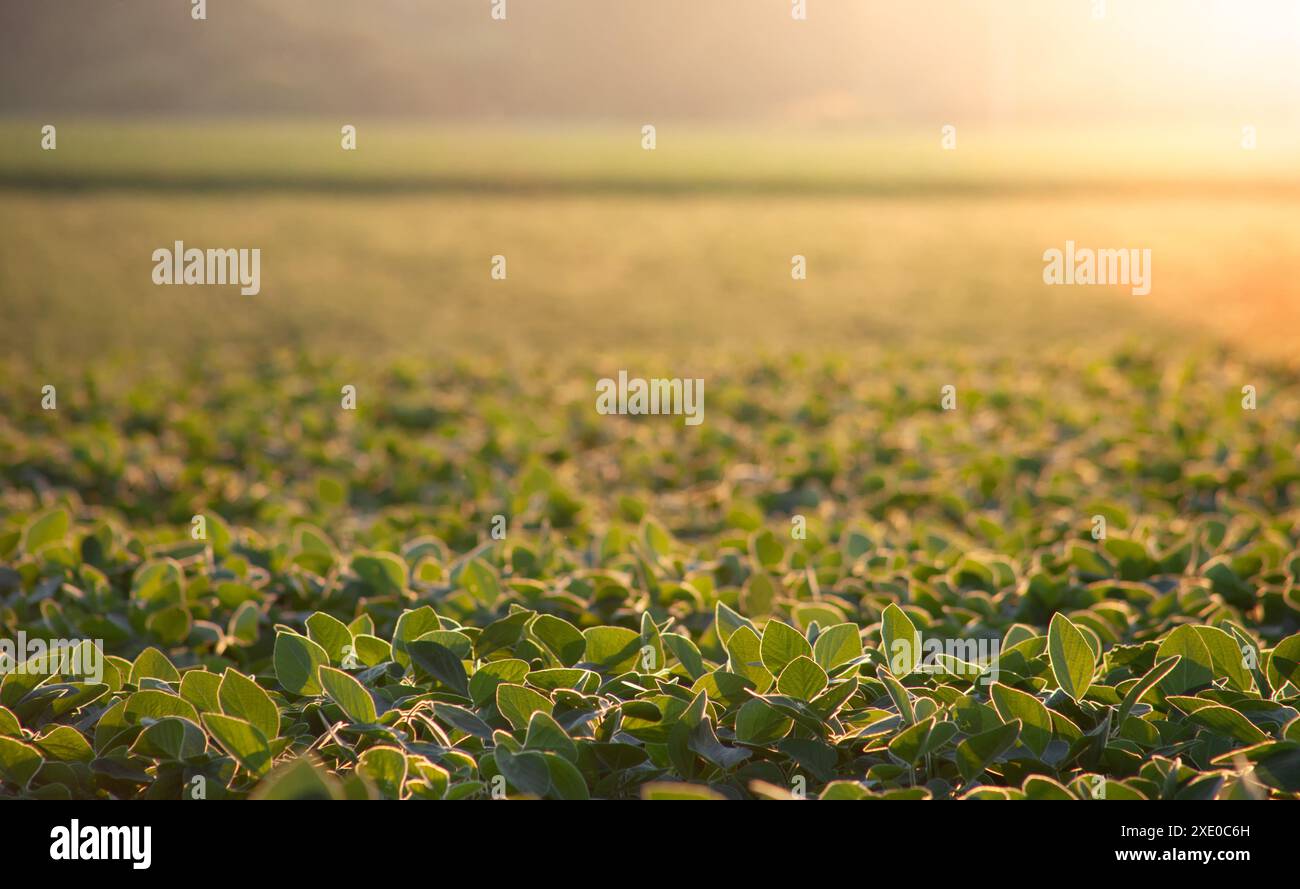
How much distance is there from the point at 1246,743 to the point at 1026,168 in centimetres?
3464

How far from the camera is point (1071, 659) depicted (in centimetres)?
171

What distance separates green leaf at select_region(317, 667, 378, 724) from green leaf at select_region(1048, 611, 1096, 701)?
1.06 metres

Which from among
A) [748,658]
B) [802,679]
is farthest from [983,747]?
[748,658]

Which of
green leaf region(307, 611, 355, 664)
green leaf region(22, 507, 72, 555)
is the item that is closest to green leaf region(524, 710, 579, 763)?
green leaf region(307, 611, 355, 664)

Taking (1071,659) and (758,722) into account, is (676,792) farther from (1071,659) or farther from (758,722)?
(1071,659)

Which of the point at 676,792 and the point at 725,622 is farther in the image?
the point at 725,622

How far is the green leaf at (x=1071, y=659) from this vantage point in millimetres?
1711

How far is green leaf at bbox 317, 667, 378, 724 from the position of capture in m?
1.60

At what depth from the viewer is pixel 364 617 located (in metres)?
2.13

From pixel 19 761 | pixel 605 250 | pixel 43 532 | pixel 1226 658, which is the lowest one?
pixel 19 761

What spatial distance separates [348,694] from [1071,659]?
1116mm

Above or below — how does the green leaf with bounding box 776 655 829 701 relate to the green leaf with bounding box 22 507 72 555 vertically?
below

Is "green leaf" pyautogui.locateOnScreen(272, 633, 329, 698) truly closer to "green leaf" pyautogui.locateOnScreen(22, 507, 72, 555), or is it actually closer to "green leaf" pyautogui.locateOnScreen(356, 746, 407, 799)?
"green leaf" pyautogui.locateOnScreen(356, 746, 407, 799)

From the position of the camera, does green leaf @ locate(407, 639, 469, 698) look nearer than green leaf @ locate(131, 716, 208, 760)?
No
